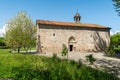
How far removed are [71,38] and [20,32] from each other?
13.1 meters

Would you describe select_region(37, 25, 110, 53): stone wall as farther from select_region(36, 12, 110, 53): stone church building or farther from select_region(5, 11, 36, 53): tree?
select_region(5, 11, 36, 53): tree

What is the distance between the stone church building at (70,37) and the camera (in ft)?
119

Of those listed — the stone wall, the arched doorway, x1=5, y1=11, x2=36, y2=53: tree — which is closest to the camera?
x1=5, y1=11, x2=36, y2=53: tree

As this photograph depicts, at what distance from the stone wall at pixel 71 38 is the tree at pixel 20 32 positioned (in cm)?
316

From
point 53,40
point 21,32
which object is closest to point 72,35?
point 53,40

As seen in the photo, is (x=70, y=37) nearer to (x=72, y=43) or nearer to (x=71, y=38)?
(x=71, y=38)

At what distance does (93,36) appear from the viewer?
A: 138 feet

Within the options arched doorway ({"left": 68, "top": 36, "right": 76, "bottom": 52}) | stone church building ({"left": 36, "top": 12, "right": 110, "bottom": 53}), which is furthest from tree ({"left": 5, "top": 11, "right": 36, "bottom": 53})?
arched doorway ({"left": 68, "top": 36, "right": 76, "bottom": 52})

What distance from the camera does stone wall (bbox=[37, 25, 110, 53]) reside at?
3634 centimetres

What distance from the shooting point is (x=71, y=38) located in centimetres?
3981

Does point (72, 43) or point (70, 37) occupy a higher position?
point (70, 37)

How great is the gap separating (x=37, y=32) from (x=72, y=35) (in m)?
8.64

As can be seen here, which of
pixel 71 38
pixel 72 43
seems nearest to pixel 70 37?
pixel 71 38

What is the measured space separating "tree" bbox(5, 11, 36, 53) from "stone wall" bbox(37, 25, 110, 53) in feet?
10.4
